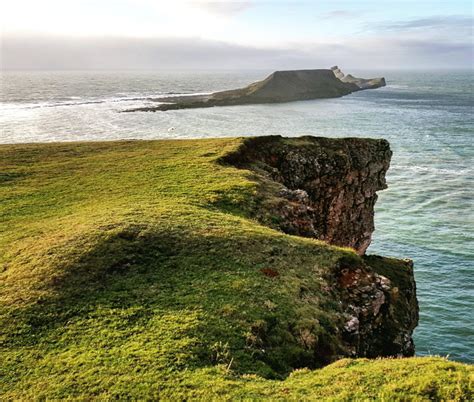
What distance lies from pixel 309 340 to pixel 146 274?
8031 millimetres

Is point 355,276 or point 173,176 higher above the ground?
point 173,176

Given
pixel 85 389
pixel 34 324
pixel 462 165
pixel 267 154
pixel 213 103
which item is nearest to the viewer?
pixel 85 389

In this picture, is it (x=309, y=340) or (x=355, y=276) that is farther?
(x=355, y=276)

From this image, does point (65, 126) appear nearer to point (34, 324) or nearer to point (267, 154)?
point (267, 154)

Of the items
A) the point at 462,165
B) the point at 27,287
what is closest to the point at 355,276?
the point at 27,287

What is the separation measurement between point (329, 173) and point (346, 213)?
15.3 feet

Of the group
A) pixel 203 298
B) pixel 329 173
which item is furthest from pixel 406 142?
pixel 203 298

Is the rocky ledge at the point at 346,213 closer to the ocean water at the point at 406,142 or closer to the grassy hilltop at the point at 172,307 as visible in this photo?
the grassy hilltop at the point at 172,307

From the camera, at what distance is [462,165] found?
279ft

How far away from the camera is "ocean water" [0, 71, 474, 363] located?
40750mm

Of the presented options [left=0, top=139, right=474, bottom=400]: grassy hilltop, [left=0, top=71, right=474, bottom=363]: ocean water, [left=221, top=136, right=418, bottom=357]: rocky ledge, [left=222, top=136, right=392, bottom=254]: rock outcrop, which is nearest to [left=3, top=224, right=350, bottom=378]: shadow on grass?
[left=0, top=139, right=474, bottom=400]: grassy hilltop

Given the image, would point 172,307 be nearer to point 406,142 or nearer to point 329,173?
point 329,173

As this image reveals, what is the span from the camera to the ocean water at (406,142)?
134 feet

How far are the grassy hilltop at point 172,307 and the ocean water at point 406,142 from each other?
1996 cm
